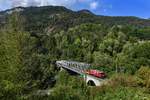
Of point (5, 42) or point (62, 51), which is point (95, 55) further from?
point (5, 42)

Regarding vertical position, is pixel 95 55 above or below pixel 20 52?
below

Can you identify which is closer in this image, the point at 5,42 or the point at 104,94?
the point at 5,42

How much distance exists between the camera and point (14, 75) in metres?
26.9

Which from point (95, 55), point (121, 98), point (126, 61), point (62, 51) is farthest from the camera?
point (62, 51)

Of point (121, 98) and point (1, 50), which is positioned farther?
point (121, 98)

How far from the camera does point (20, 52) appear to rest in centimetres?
2673

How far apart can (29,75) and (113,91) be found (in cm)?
2117

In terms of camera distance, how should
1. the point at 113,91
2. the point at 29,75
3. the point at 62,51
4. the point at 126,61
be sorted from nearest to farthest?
the point at 29,75, the point at 113,91, the point at 126,61, the point at 62,51

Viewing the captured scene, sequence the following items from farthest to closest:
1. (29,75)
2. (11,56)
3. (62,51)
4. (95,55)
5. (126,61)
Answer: (62,51)
(95,55)
(126,61)
(29,75)
(11,56)

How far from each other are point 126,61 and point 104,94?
4513 cm

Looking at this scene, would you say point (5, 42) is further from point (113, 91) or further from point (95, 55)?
point (95, 55)

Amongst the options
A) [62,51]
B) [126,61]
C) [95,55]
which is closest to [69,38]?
[62,51]

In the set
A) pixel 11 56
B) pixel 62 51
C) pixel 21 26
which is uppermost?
pixel 21 26

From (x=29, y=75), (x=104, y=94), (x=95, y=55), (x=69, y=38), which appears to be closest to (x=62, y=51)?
(x=69, y=38)
